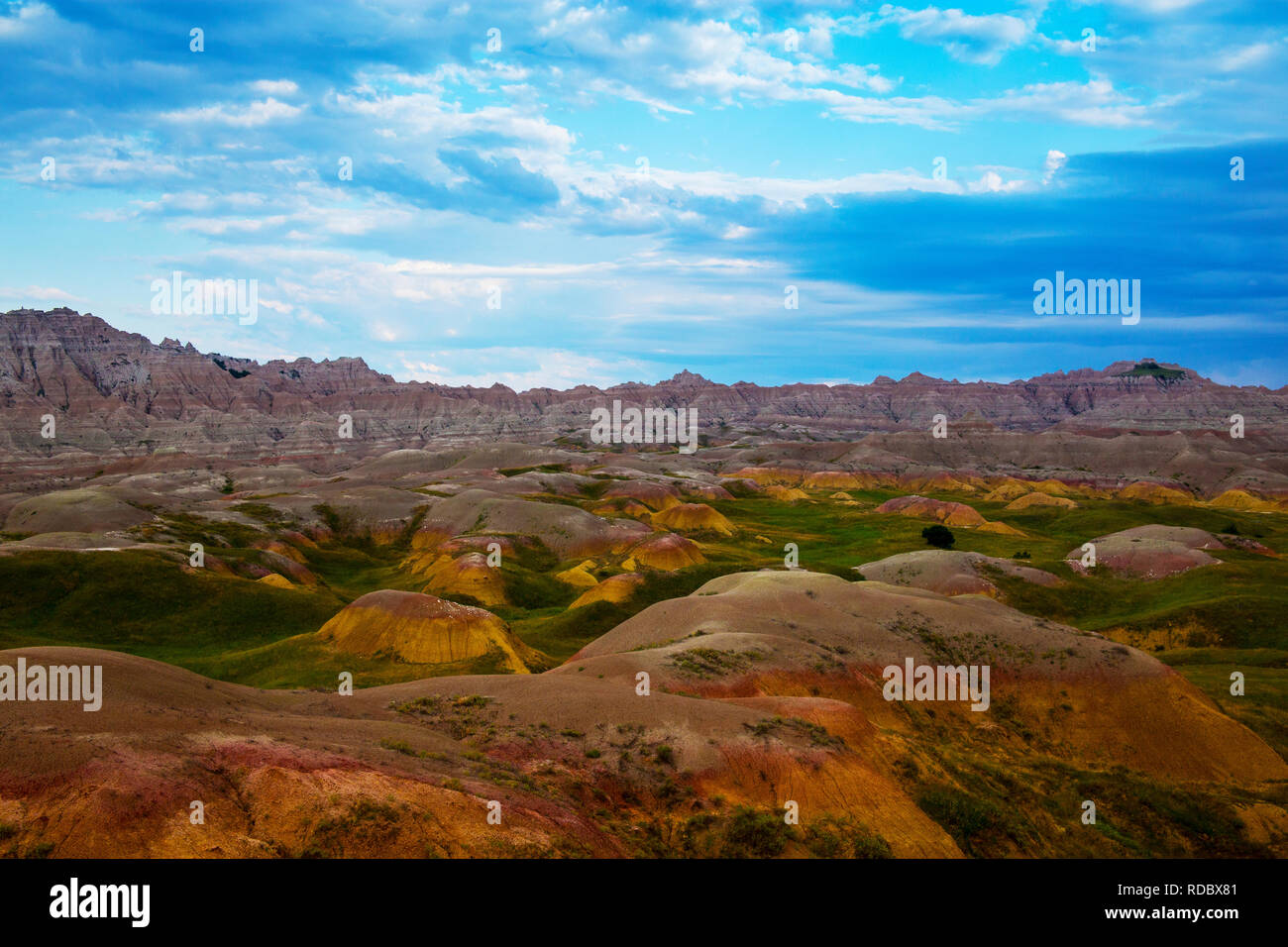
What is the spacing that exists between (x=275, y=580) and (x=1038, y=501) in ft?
462

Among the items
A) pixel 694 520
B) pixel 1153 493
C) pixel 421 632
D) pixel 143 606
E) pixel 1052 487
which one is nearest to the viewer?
pixel 421 632

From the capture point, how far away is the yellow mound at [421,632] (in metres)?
53.4

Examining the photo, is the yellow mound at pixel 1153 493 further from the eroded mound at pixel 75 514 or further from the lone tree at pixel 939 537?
the eroded mound at pixel 75 514

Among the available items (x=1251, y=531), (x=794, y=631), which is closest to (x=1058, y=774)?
(x=794, y=631)

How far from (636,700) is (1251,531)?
437ft

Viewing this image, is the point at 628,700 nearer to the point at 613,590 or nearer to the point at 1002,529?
the point at 613,590

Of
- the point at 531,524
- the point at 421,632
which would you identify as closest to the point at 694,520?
the point at 531,524

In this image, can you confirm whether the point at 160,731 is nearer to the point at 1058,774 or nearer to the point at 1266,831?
the point at 1058,774

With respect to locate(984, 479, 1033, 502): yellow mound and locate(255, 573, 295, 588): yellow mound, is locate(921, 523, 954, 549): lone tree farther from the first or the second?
locate(255, 573, 295, 588): yellow mound

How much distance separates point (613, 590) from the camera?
76.2m

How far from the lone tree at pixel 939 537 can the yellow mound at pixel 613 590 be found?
165ft

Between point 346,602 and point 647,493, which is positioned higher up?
point 647,493

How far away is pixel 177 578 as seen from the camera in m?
70.9
